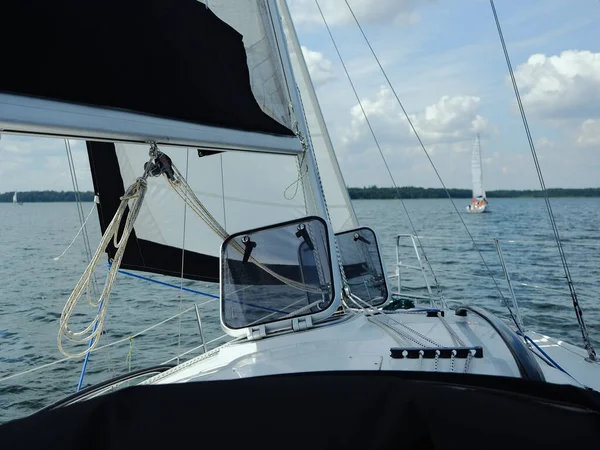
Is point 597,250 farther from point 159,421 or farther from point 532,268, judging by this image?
point 159,421

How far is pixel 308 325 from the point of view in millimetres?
2809

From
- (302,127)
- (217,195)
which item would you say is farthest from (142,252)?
(302,127)

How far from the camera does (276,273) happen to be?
2979 millimetres

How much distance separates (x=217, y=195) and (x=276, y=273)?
1.89 metres

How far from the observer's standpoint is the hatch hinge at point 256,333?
2.81 m

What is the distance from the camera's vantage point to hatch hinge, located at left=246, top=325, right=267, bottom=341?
2.81 metres

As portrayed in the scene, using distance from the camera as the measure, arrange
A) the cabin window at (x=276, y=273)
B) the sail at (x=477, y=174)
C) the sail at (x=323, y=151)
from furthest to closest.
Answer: the sail at (x=477, y=174) < the sail at (x=323, y=151) < the cabin window at (x=276, y=273)

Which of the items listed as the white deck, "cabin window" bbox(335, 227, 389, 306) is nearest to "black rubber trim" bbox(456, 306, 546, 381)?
the white deck

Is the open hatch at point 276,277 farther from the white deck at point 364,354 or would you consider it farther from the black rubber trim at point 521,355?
the black rubber trim at point 521,355

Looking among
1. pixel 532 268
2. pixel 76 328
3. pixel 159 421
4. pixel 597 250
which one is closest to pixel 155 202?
pixel 159 421

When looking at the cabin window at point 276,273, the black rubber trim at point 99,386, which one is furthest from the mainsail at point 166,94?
the black rubber trim at point 99,386

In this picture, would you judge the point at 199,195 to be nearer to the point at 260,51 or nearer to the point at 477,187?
the point at 260,51

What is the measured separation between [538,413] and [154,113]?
1.81 metres

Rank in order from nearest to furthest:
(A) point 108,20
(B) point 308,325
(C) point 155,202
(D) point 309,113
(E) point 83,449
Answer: (E) point 83,449
(A) point 108,20
(B) point 308,325
(C) point 155,202
(D) point 309,113
